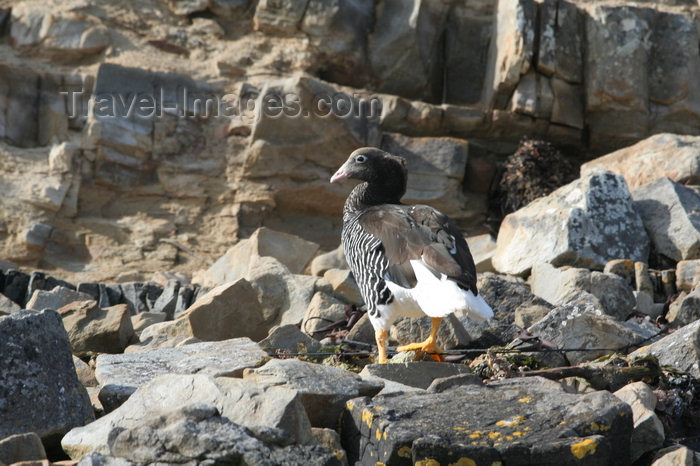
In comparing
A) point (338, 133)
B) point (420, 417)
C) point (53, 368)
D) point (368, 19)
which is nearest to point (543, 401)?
point (420, 417)

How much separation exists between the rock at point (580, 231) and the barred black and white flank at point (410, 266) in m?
2.52

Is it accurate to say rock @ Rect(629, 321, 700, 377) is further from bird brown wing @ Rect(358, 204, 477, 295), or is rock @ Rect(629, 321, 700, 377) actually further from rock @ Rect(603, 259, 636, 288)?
rock @ Rect(603, 259, 636, 288)

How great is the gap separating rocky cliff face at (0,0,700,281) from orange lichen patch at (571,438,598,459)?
7.98 m

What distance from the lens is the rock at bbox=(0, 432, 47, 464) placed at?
129 inches

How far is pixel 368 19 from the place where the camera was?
1265 cm

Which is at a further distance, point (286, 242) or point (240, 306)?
point (286, 242)

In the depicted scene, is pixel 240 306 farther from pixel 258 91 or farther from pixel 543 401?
pixel 258 91

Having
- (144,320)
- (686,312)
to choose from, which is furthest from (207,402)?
(686,312)

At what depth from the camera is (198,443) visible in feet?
9.83

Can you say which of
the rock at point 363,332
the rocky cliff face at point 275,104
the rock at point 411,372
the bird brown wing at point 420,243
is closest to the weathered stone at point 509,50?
the rocky cliff face at point 275,104

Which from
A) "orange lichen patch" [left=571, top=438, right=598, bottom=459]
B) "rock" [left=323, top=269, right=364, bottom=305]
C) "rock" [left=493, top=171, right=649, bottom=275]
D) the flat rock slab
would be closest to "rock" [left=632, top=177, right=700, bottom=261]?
"rock" [left=493, top=171, right=649, bottom=275]

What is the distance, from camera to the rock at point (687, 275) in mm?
7402

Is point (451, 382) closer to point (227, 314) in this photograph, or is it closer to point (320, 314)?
point (320, 314)

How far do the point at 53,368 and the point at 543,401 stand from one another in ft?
7.05
